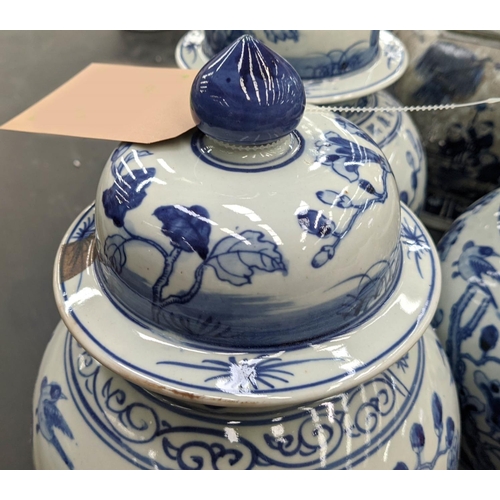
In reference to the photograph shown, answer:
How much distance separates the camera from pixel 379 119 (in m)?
1.02

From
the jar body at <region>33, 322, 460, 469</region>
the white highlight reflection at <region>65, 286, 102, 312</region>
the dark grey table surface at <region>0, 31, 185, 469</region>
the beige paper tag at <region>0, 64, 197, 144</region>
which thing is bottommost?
the dark grey table surface at <region>0, 31, 185, 469</region>

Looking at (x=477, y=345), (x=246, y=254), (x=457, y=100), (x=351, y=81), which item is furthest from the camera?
(x=457, y=100)

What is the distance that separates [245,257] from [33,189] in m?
1.20

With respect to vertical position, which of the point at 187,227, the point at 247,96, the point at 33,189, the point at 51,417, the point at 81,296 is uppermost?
the point at 247,96

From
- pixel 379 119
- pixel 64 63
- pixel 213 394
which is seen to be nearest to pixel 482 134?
pixel 379 119

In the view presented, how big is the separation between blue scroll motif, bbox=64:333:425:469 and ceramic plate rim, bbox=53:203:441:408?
0.08 m

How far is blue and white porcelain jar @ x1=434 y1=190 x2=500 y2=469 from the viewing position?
0.75 meters

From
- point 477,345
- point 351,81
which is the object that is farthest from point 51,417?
point 351,81

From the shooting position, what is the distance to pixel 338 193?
1.71 feet

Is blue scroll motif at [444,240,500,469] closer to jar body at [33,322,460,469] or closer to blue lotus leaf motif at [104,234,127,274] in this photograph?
jar body at [33,322,460,469]

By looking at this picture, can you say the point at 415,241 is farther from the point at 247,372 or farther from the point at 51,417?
the point at 51,417

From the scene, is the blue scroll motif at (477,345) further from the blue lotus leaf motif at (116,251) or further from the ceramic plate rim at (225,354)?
the blue lotus leaf motif at (116,251)

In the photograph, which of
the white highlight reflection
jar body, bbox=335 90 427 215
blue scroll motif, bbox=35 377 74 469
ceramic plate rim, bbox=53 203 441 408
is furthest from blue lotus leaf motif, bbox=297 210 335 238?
jar body, bbox=335 90 427 215

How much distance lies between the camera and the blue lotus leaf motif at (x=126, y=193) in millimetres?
525
